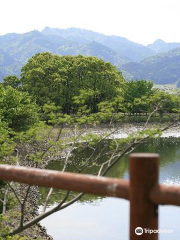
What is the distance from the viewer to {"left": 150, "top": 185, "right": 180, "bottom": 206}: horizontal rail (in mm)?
1393

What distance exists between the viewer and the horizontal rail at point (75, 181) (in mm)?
1560

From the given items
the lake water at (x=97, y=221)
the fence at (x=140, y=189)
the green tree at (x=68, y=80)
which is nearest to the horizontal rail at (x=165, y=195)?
the fence at (x=140, y=189)

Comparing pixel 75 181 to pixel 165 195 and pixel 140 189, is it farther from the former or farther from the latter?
pixel 165 195

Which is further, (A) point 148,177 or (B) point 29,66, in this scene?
(B) point 29,66

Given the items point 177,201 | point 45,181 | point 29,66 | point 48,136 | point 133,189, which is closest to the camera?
point 177,201

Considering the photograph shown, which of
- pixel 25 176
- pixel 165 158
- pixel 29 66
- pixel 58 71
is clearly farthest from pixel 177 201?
pixel 29 66

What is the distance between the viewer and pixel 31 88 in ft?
128

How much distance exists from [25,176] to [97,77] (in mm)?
38297

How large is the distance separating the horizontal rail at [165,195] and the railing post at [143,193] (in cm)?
2

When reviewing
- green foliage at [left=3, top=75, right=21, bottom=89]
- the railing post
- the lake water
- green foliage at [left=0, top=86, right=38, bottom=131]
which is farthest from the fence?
green foliage at [left=3, top=75, right=21, bottom=89]

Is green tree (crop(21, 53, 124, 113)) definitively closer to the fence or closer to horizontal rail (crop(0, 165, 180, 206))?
horizontal rail (crop(0, 165, 180, 206))

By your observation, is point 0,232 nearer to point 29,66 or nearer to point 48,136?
point 48,136

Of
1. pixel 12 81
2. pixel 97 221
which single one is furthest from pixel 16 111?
pixel 12 81

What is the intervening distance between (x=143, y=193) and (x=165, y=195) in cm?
10
